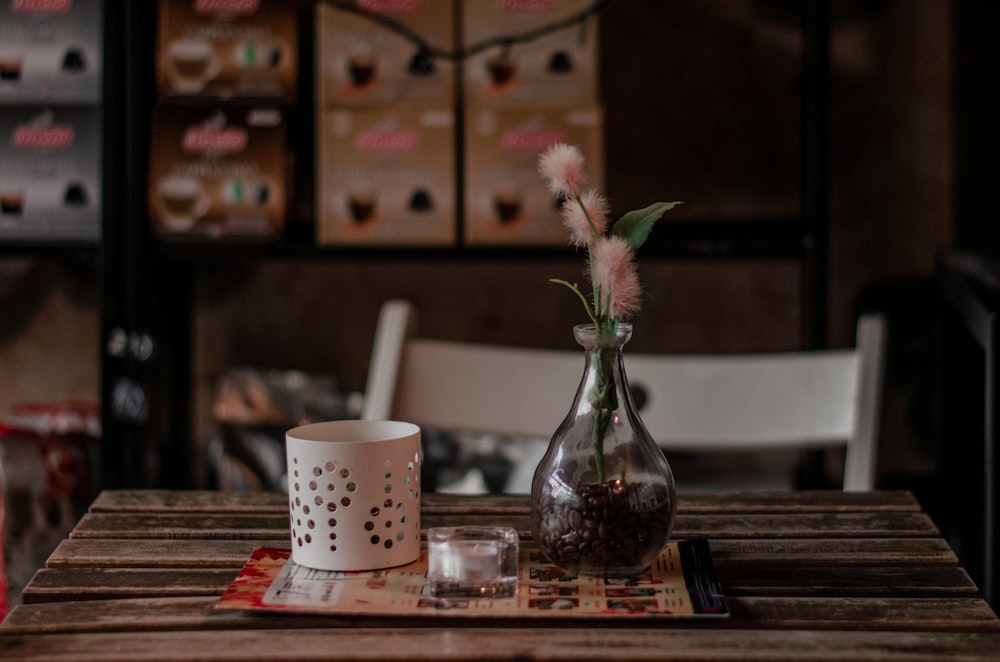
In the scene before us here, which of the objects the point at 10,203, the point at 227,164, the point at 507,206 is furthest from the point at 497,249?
the point at 10,203

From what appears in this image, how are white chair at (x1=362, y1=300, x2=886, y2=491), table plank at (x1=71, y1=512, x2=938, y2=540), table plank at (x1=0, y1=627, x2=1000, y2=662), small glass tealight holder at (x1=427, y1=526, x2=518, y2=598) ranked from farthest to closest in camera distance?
white chair at (x1=362, y1=300, x2=886, y2=491) → table plank at (x1=71, y1=512, x2=938, y2=540) → small glass tealight holder at (x1=427, y1=526, x2=518, y2=598) → table plank at (x1=0, y1=627, x2=1000, y2=662)

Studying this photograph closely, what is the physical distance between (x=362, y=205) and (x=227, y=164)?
23 centimetres

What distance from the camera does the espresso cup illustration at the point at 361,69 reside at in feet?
5.57

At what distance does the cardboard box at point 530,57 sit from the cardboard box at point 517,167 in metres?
0.03

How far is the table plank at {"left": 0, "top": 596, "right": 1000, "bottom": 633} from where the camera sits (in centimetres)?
65

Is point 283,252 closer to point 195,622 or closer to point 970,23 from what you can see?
point 195,622

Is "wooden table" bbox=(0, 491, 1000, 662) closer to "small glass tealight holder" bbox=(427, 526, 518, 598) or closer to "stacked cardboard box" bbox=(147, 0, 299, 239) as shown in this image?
"small glass tealight holder" bbox=(427, 526, 518, 598)

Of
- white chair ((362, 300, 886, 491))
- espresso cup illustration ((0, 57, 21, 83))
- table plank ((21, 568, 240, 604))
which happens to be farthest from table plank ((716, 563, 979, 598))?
espresso cup illustration ((0, 57, 21, 83))

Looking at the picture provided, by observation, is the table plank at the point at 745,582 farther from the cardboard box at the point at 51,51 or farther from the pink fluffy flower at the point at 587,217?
the cardboard box at the point at 51,51

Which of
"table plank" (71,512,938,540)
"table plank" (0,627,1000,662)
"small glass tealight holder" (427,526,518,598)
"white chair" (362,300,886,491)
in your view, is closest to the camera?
"table plank" (0,627,1000,662)

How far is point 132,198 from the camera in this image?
175cm

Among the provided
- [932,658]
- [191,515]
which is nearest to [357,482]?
[191,515]

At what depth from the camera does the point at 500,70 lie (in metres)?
1.69

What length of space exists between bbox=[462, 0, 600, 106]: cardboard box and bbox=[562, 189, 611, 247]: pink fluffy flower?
0.99m
